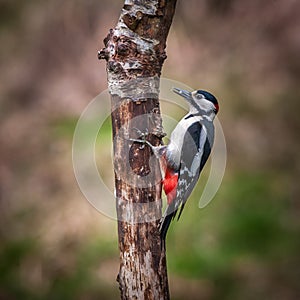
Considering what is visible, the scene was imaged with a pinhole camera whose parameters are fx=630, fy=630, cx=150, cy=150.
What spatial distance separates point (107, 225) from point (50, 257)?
591 millimetres

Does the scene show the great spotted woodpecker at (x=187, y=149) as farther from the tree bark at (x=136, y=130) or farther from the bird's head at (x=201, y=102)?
the tree bark at (x=136, y=130)

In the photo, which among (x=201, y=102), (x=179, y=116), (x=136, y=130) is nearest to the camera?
(x=136, y=130)

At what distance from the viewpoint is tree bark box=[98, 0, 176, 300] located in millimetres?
2830

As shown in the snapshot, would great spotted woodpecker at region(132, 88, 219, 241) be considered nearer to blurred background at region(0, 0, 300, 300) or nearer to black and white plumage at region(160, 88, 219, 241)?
black and white plumage at region(160, 88, 219, 241)

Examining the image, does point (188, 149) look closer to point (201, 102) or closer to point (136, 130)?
point (201, 102)

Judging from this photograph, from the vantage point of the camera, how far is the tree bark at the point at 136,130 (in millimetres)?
2830

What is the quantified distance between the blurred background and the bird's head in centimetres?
244

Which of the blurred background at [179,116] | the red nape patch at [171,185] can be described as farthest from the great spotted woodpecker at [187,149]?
the blurred background at [179,116]

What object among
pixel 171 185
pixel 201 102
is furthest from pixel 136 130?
pixel 201 102

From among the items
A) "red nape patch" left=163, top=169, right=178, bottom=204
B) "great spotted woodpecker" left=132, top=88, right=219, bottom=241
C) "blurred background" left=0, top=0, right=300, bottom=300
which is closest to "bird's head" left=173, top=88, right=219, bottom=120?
"great spotted woodpecker" left=132, top=88, right=219, bottom=241

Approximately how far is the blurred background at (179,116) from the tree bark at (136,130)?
2630 mm

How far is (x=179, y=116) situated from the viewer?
5906 mm

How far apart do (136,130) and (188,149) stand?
433 millimetres

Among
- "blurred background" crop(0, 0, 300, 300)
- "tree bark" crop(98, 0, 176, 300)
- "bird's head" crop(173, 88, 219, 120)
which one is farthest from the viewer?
"blurred background" crop(0, 0, 300, 300)
